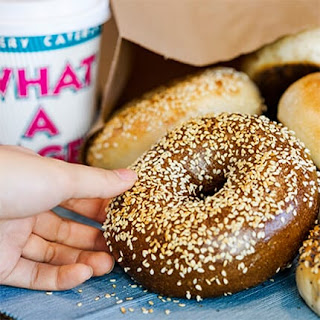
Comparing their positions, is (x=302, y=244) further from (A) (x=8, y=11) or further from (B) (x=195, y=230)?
(A) (x=8, y=11)

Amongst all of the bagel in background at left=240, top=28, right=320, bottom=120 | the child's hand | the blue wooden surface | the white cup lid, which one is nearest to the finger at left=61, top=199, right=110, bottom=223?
the child's hand

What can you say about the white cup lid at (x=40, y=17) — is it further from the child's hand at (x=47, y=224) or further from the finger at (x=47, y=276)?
the finger at (x=47, y=276)

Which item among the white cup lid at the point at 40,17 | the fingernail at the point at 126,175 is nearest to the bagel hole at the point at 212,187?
the fingernail at the point at 126,175

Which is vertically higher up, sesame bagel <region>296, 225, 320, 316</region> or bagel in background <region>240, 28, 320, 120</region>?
bagel in background <region>240, 28, 320, 120</region>

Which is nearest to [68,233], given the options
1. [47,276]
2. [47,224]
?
[47,224]

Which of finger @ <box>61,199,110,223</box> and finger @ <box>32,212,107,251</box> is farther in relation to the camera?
finger @ <box>61,199,110,223</box>

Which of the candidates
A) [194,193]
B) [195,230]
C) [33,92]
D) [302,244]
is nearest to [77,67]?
[33,92]

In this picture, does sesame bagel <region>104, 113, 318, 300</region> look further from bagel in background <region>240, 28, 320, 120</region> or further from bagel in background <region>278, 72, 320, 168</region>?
bagel in background <region>240, 28, 320, 120</region>
